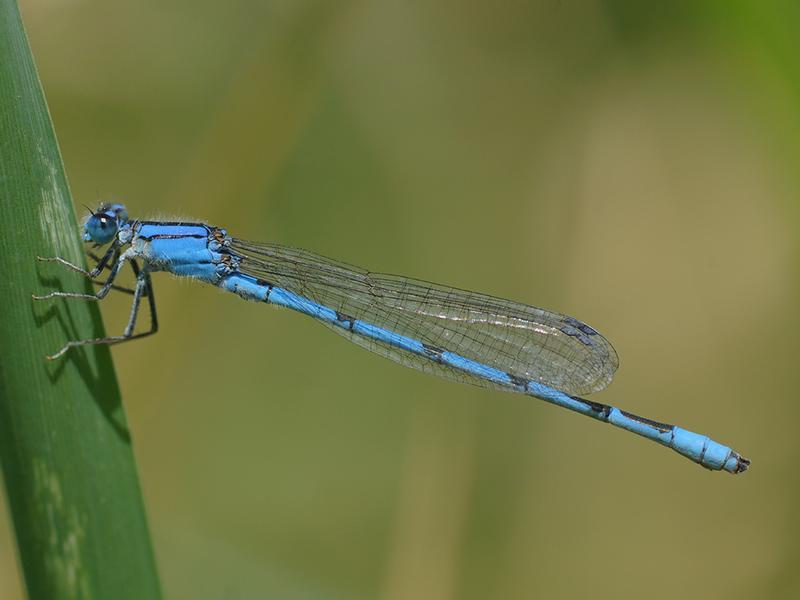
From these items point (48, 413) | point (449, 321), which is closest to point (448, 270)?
point (449, 321)

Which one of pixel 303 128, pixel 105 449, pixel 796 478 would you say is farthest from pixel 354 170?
pixel 796 478

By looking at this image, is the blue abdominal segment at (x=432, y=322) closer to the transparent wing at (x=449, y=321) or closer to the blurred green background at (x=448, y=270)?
the transparent wing at (x=449, y=321)

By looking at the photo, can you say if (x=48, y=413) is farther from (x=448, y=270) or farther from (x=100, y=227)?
(x=448, y=270)

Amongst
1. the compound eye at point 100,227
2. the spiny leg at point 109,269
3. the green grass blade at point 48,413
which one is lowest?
the green grass blade at point 48,413

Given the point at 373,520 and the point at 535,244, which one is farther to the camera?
the point at 535,244

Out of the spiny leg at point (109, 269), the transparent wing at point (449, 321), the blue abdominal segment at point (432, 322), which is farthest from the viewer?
the transparent wing at point (449, 321)

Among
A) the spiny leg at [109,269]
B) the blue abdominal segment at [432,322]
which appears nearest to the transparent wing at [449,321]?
the blue abdominal segment at [432,322]

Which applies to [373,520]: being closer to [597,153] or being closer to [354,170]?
[354,170]
